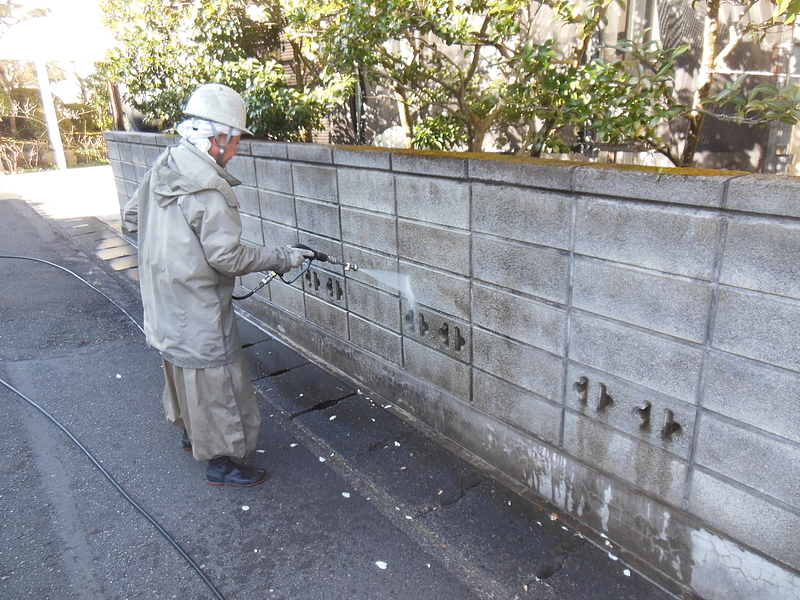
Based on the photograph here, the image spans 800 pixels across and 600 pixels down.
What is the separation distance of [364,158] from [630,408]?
85.7 inches

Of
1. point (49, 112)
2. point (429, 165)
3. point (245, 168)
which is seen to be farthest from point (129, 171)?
point (49, 112)

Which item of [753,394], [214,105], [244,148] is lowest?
[753,394]

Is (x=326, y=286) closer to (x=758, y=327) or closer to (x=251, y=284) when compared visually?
(x=251, y=284)

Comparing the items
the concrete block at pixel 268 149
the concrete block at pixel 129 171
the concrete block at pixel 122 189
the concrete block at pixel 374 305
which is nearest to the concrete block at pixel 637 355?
the concrete block at pixel 374 305

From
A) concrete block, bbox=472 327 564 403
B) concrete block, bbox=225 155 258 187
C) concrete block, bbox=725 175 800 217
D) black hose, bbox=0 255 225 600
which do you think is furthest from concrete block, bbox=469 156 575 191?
concrete block, bbox=225 155 258 187

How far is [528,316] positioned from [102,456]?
104 inches

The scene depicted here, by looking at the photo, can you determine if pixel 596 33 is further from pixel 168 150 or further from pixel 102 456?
pixel 102 456

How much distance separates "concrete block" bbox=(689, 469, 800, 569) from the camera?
220 cm

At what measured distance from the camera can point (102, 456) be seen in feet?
12.2

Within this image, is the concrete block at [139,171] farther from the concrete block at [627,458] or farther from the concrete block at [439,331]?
the concrete block at [627,458]

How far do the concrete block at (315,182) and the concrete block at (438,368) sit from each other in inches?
47.2

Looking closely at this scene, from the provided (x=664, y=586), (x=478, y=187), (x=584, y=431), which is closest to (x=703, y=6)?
(x=478, y=187)

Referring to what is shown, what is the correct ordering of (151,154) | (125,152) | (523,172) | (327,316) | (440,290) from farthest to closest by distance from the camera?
(125,152) < (151,154) < (327,316) < (440,290) < (523,172)

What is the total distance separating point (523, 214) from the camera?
9.52 feet
